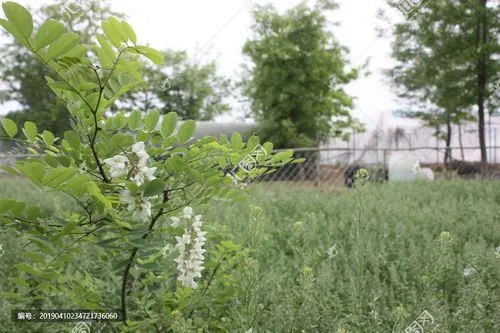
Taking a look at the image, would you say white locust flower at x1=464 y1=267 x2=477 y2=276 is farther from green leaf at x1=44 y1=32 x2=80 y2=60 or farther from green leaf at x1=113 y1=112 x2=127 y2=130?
green leaf at x1=44 y1=32 x2=80 y2=60

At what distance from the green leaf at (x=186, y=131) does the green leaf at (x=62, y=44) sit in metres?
0.29

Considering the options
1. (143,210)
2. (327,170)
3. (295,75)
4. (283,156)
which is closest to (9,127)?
(143,210)

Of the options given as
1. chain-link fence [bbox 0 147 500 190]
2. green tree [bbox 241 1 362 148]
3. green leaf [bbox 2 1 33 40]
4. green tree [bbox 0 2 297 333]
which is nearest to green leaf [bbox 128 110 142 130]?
green tree [bbox 0 2 297 333]

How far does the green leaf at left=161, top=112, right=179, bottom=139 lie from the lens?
1.06 m

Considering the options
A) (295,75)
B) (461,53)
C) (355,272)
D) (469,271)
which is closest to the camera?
(355,272)

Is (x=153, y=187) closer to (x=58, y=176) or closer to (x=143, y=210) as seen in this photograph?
(x=143, y=210)

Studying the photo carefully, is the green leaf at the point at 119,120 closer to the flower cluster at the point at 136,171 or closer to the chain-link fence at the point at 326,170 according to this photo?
A: the flower cluster at the point at 136,171

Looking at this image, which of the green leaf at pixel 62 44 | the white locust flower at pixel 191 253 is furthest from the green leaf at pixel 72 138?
the white locust flower at pixel 191 253

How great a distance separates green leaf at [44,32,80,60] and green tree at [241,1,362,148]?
493 inches

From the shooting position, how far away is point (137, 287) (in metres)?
1.96

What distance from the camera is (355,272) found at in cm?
148

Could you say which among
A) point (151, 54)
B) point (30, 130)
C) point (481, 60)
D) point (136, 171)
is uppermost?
point (481, 60)

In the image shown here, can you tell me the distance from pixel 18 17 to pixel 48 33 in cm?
5

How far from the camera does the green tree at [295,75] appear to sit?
1393 centimetres
